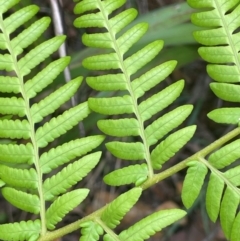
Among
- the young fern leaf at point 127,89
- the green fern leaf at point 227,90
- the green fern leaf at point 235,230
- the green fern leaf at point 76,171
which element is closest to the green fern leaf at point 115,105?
the young fern leaf at point 127,89

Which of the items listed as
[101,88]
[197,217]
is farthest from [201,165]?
[197,217]

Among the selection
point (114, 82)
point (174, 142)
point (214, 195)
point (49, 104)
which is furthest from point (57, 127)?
point (214, 195)

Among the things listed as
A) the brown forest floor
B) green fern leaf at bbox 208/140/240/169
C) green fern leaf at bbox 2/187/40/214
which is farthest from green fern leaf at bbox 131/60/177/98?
the brown forest floor

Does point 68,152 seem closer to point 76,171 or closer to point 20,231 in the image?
point 76,171

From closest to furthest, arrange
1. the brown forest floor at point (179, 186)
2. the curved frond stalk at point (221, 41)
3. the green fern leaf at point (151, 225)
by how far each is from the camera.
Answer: the green fern leaf at point (151, 225) → the curved frond stalk at point (221, 41) → the brown forest floor at point (179, 186)

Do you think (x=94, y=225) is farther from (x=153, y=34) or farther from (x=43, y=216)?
(x=153, y=34)

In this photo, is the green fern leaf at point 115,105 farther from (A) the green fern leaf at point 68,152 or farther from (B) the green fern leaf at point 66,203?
(B) the green fern leaf at point 66,203

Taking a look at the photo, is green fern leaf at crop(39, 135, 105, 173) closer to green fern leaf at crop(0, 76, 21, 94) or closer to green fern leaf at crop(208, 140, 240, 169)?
green fern leaf at crop(0, 76, 21, 94)
